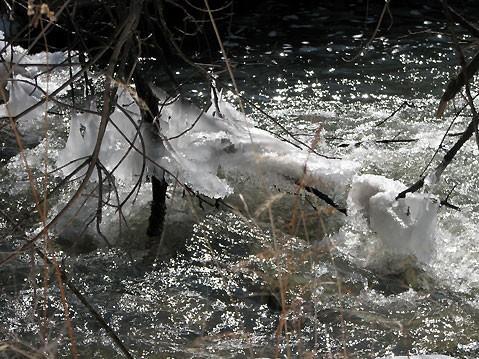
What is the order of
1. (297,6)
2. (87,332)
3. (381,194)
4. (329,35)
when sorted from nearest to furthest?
(87,332), (381,194), (329,35), (297,6)

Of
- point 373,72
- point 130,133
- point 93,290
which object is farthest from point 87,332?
point 373,72

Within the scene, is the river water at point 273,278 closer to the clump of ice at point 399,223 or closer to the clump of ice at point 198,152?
the clump of ice at point 399,223

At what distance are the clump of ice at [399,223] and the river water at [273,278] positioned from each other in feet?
0.16

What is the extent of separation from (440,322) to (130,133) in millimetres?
1920

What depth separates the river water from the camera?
12.3 feet

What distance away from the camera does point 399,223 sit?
14.7 ft

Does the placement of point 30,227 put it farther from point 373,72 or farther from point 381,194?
point 373,72

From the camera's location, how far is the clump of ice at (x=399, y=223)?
443 centimetres

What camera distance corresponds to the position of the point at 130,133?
4.27 meters

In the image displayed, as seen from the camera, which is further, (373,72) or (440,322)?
(373,72)

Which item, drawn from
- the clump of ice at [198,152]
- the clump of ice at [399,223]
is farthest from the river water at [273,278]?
the clump of ice at [198,152]

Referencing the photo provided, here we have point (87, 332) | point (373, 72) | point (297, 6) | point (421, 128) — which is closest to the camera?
point (87, 332)

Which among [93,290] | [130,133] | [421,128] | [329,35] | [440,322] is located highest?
[329,35]

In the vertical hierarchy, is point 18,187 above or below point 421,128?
below
